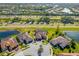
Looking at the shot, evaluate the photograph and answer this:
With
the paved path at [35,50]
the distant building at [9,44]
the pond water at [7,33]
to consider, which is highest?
the pond water at [7,33]

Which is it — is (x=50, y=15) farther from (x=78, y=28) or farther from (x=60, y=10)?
(x=78, y=28)

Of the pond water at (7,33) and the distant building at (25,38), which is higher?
the pond water at (7,33)

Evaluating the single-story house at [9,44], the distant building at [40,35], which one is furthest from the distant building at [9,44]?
the distant building at [40,35]

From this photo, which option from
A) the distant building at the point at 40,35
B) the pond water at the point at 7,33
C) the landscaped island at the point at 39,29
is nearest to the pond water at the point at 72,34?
the landscaped island at the point at 39,29

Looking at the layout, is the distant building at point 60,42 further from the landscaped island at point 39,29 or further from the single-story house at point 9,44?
the single-story house at point 9,44

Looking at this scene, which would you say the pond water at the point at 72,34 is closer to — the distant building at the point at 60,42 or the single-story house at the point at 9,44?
the distant building at the point at 60,42
